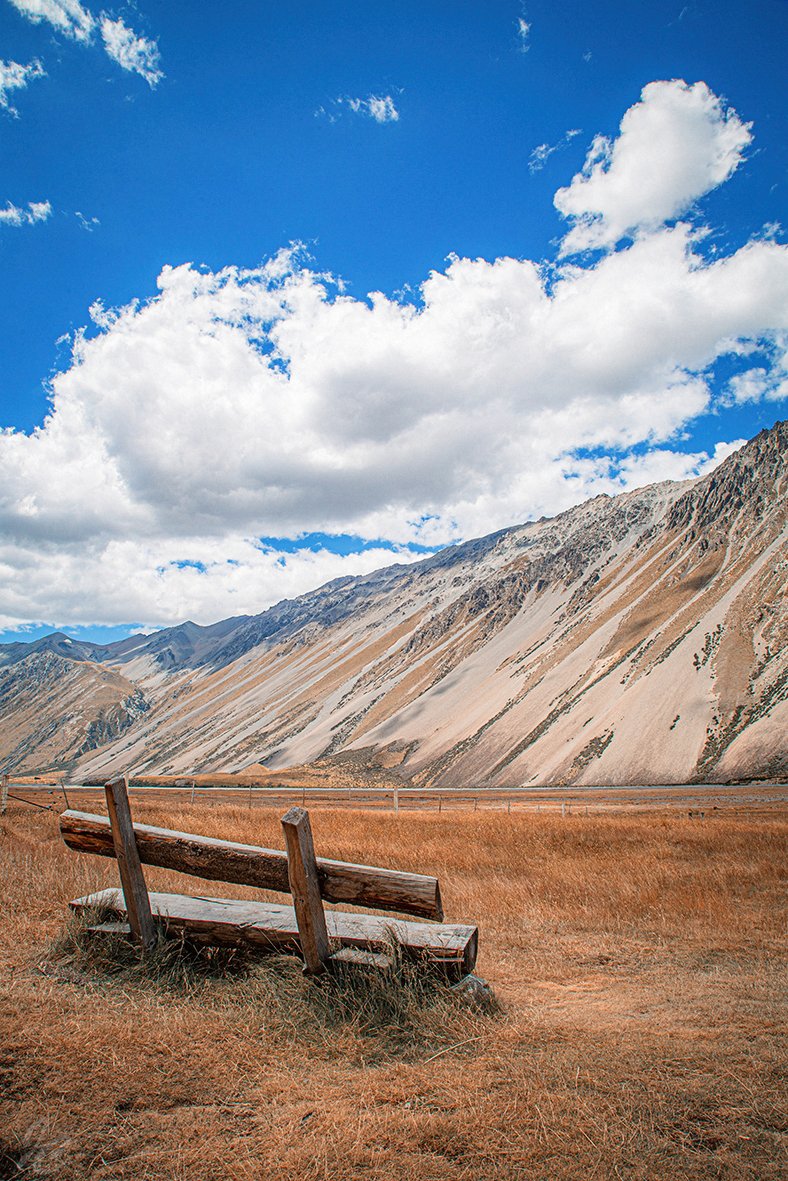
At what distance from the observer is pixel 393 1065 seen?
4422 mm

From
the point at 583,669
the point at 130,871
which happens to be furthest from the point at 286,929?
the point at 583,669

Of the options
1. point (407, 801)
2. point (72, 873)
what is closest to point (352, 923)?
point (72, 873)

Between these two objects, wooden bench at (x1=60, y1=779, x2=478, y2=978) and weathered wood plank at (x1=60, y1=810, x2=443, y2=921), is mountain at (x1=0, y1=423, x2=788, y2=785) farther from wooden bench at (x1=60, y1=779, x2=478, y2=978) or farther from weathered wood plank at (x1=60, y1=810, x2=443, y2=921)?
weathered wood plank at (x1=60, y1=810, x2=443, y2=921)

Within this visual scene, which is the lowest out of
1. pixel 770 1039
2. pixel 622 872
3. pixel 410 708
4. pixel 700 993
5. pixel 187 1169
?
pixel 410 708

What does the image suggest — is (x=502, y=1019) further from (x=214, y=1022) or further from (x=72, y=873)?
(x=72, y=873)

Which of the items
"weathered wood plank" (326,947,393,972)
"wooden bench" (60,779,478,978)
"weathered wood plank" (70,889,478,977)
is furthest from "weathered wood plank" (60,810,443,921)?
"weathered wood plank" (326,947,393,972)

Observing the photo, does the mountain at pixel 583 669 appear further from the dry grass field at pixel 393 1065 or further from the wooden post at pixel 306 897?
the wooden post at pixel 306 897

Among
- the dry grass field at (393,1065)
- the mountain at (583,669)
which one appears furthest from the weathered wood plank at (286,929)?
the mountain at (583,669)

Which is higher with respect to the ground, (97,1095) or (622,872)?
(97,1095)

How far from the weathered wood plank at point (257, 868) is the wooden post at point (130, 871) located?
17cm

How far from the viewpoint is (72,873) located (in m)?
9.05

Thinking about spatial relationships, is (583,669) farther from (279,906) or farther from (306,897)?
(306,897)

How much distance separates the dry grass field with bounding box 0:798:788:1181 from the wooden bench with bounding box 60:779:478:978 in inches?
12.5

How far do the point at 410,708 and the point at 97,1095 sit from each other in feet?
317
